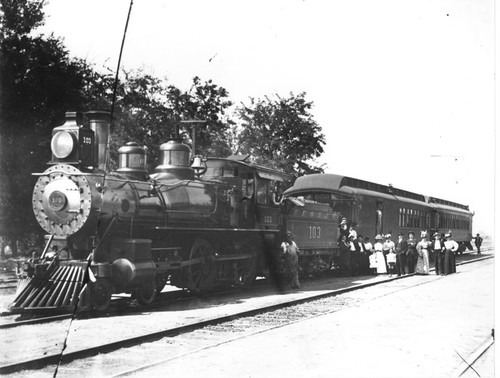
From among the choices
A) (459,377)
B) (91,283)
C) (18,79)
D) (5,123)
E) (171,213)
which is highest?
(18,79)

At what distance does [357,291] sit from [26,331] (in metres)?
7.87

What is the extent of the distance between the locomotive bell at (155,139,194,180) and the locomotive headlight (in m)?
2.43

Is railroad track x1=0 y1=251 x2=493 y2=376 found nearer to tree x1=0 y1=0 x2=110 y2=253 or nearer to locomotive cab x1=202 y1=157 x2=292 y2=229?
locomotive cab x1=202 y1=157 x2=292 y2=229

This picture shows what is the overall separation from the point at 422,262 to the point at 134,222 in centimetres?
1111

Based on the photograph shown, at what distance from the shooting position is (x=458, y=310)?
10234 millimetres

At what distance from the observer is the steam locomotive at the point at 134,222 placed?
930cm

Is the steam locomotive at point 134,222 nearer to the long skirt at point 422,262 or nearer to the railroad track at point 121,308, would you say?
the railroad track at point 121,308

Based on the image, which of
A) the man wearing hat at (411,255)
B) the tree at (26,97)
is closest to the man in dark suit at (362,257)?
the man wearing hat at (411,255)

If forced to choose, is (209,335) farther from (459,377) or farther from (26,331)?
(459,377)

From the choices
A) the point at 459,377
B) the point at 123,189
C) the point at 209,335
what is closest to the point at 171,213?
the point at 123,189

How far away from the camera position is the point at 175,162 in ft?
39.5

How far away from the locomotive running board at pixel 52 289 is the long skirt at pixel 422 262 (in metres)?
12.0

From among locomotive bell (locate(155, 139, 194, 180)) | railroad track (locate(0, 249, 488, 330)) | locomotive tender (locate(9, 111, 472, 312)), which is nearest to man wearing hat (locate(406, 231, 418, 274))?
locomotive tender (locate(9, 111, 472, 312))

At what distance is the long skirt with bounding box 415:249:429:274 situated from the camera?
1817 centimetres
